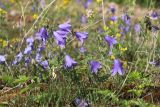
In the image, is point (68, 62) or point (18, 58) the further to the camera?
point (18, 58)

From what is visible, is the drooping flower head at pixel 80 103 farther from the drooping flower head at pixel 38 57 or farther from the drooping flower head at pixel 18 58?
the drooping flower head at pixel 18 58

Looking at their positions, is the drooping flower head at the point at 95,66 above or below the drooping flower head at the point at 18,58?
above

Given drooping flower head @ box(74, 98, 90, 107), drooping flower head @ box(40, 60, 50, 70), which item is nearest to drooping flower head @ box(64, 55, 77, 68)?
drooping flower head @ box(74, 98, 90, 107)

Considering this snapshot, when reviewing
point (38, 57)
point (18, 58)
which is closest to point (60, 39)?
point (38, 57)

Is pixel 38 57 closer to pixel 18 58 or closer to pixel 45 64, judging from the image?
pixel 18 58

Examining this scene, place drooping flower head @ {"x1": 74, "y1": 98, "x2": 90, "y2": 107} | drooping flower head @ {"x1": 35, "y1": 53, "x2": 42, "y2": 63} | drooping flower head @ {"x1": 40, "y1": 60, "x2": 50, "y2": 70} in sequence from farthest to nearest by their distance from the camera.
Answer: drooping flower head @ {"x1": 35, "y1": 53, "x2": 42, "y2": 63}, drooping flower head @ {"x1": 40, "y1": 60, "x2": 50, "y2": 70}, drooping flower head @ {"x1": 74, "y1": 98, "x2": 90, "y2": 107}

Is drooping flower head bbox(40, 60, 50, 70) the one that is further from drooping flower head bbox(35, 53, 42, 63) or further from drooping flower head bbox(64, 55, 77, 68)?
drooping flower head bbox(64, 55, 77, 68)

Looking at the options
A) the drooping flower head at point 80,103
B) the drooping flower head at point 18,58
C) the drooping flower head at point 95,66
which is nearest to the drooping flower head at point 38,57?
the drooping flower head at point 18,58

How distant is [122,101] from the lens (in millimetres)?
3721

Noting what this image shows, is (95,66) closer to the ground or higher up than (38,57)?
higher up

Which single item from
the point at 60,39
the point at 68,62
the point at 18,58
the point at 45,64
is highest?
the point at 60,39

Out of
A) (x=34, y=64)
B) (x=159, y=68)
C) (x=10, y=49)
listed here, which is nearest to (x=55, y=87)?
(x=34, y=64)

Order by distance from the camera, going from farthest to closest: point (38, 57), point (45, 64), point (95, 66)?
1. point (38, 57)
2. point (45, 64)
3. point (95, 66)

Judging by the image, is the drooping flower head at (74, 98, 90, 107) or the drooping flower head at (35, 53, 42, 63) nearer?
the drooping flower head at (74, 98, 90, 107)
